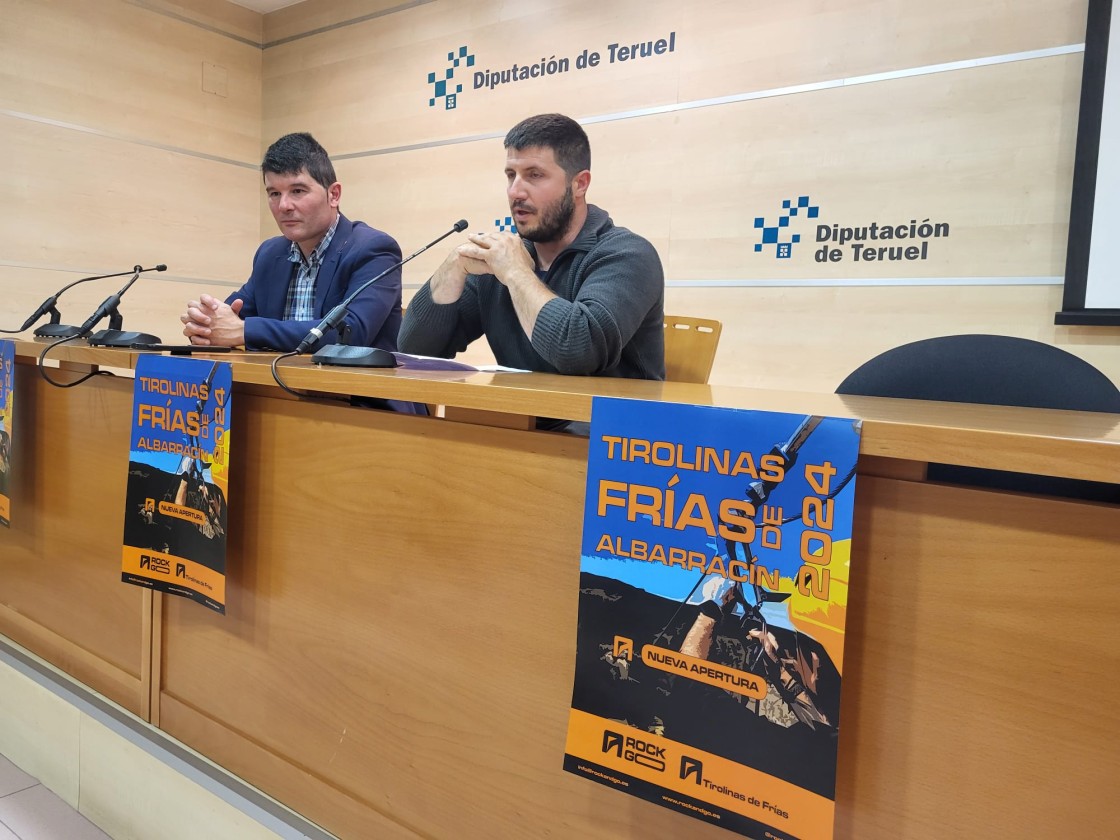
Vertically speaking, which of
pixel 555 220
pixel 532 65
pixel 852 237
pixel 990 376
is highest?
pixel 532 65

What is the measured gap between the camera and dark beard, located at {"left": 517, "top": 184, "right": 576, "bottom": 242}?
1.67 metres

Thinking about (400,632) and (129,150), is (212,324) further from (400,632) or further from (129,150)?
(129,150)

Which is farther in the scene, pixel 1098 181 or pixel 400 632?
pixel 1098 181

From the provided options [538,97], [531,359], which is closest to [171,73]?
[538,97]

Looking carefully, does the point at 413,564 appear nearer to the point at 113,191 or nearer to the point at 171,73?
the point at 113,191

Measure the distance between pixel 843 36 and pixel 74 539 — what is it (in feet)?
8.06

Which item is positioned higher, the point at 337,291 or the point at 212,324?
the point at 337,291

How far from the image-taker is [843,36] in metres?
2.51

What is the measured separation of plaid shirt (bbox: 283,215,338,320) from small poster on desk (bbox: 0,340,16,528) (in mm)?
716

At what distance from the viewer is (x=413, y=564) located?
943 mm

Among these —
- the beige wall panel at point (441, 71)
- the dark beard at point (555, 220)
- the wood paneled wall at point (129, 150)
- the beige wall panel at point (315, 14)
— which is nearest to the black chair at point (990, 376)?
the dark beard at point (555, 220)

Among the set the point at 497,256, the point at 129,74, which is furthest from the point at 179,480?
the point at 129,74

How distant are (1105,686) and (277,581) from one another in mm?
927

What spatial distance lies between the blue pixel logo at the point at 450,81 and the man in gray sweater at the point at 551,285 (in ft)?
6.66
